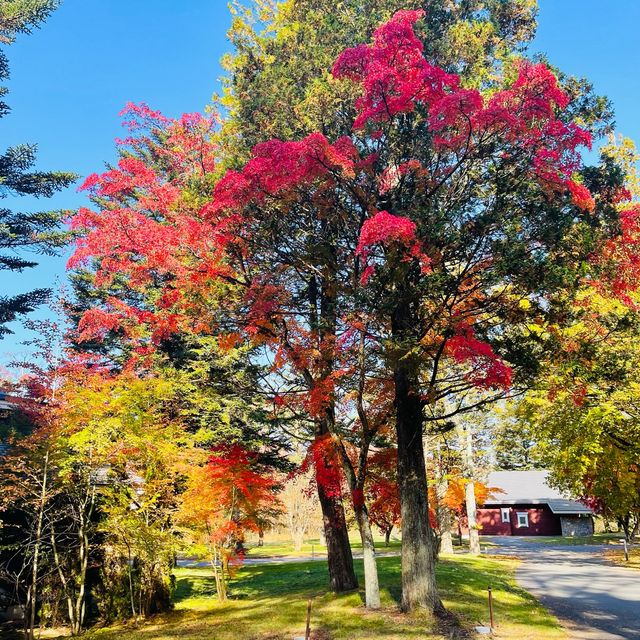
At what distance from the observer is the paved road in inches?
387

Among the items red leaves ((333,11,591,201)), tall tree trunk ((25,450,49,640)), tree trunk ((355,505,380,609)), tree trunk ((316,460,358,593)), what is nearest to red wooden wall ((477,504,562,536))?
tree trunk ((316,460,358,593))

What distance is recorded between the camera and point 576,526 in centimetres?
4397


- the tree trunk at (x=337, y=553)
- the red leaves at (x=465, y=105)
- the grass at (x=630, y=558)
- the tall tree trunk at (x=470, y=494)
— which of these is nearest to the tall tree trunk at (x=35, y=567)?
the tree trunk at (x=337, y=553)

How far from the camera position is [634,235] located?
1101cm

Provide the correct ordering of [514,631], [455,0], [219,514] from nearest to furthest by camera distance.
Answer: [514,631] → [455,0] → [219,514]

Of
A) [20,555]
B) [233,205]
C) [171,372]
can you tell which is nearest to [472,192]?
[233,205]

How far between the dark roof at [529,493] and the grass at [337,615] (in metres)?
29.8

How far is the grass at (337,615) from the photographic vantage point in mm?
9680

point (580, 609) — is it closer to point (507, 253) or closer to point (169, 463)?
point (507, 253)

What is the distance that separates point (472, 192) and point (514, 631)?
868 cm

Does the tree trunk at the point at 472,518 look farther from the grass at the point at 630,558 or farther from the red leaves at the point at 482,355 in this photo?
the red leaves at the point at 482,355

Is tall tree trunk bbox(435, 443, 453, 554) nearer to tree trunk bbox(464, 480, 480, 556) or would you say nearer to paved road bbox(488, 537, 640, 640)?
tree trunk bbox(464, 480, 480, 556)

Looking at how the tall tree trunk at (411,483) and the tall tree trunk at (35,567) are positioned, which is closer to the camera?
the tall tree trunk at (35,567)

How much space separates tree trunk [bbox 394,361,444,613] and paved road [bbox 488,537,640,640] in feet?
9.31
